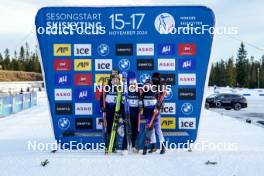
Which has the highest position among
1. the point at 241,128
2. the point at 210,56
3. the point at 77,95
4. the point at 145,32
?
the point at 145,32

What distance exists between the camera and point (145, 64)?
9562 millimetres

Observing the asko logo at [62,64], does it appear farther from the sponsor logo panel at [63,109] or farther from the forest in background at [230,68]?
the forest in background at [230,68]

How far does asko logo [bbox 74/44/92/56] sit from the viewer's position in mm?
9523

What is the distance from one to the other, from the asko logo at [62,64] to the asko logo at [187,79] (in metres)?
2.90

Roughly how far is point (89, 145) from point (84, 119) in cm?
69

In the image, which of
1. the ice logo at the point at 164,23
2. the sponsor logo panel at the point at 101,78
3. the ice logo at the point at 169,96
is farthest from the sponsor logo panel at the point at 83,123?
the ice logo at the point at 164,23

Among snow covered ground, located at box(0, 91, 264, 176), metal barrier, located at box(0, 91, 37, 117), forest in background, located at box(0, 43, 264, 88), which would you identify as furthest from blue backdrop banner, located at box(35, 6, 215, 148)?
forest in background, located at box(0, 43, 264, 88)

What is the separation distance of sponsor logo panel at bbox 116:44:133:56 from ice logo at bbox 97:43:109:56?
0.93 feet

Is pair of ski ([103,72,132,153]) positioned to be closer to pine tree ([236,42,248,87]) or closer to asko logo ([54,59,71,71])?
asko logo ([54,59,71,71])

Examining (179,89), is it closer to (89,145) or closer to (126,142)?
(126,142)

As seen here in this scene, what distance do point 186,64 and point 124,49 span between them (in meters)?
1.65

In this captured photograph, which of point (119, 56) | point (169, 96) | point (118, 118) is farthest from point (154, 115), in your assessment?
point (119, 56)

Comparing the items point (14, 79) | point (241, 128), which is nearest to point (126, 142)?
point (241, 128)

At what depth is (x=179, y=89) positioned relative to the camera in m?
9.66
